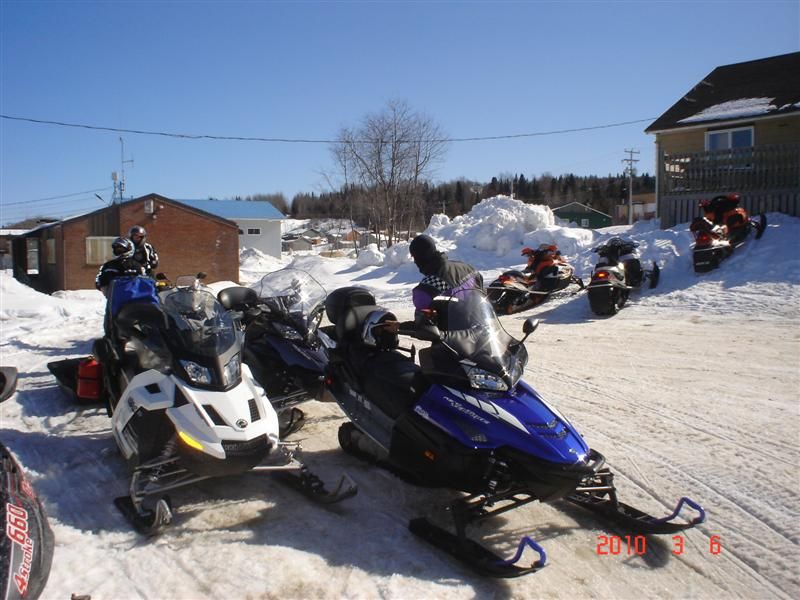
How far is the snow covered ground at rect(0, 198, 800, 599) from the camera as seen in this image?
3.16 meters

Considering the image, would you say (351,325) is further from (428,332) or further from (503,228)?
(503,228)

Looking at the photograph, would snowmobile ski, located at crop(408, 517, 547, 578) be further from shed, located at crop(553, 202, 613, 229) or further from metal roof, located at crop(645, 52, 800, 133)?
shed, located at crop(553, 202, 613, 229)

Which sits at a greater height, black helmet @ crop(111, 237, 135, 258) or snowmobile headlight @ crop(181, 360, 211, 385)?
black helmet @ crop(111, 237, 135, 258)

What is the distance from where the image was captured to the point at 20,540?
8.19 feet

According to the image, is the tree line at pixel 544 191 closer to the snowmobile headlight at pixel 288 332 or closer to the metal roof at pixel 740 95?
the metal roof at pixel 740 95

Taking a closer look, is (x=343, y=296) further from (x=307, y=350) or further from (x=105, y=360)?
(x=105, y=360)

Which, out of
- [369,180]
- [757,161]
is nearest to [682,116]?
[757,161]

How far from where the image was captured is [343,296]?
520cm

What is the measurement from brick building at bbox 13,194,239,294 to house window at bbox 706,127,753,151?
1929 centimetres

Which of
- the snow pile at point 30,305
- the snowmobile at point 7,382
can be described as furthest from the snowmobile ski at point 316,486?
the snow pile at point 30,305

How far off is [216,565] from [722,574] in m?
2.57

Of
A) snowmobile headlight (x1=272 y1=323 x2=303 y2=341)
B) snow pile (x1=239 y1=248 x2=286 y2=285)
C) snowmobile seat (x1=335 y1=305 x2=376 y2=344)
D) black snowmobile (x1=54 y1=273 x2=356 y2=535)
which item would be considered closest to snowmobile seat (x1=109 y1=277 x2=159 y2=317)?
snowmobile headlight (x1=272 y1=323 x2=303 y2=341)

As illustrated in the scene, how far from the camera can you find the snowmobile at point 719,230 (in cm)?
1209

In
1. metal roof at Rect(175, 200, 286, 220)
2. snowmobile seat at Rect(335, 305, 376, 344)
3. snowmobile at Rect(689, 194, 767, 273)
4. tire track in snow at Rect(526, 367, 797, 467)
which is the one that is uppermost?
metal roof at Rect(175, 200, 286, 220)
